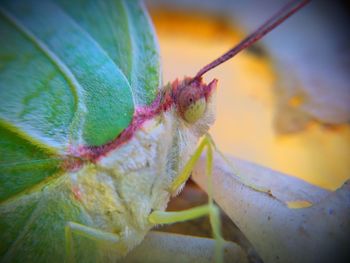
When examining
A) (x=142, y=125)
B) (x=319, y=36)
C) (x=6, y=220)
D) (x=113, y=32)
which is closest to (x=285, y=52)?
(x=319, y=36)

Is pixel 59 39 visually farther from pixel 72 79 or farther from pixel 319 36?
pixel 319 36

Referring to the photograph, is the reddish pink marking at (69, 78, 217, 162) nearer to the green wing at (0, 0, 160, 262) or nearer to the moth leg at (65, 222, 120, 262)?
the green wing at (0, 0, 160, 262)

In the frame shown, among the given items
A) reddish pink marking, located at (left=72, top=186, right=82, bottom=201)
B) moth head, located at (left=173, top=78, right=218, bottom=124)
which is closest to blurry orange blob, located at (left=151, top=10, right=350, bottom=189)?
moth head, located at (left=173, top=78, right=218, bottom=124)

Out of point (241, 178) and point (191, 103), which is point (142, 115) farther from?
point (241, 178)

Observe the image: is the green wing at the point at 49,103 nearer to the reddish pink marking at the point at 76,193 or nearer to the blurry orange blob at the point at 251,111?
the reddish pink marking at the point at 76,193

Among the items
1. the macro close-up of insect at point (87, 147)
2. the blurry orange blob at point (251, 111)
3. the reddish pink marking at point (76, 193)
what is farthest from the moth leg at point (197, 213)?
the blurry orange blob at point (251, 111)

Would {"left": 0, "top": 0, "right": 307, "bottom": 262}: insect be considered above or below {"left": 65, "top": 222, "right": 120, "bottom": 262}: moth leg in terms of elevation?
above

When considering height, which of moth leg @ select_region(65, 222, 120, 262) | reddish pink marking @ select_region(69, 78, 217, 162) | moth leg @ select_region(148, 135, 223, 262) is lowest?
moth leg @ select_region(65, 222, 120, 262)

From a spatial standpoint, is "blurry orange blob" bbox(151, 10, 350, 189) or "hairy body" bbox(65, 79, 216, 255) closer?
"hairy body" bbox(65, 79, 216, 255)

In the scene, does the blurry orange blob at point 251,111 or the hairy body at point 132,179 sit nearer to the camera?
the hairy body at point 132,179
